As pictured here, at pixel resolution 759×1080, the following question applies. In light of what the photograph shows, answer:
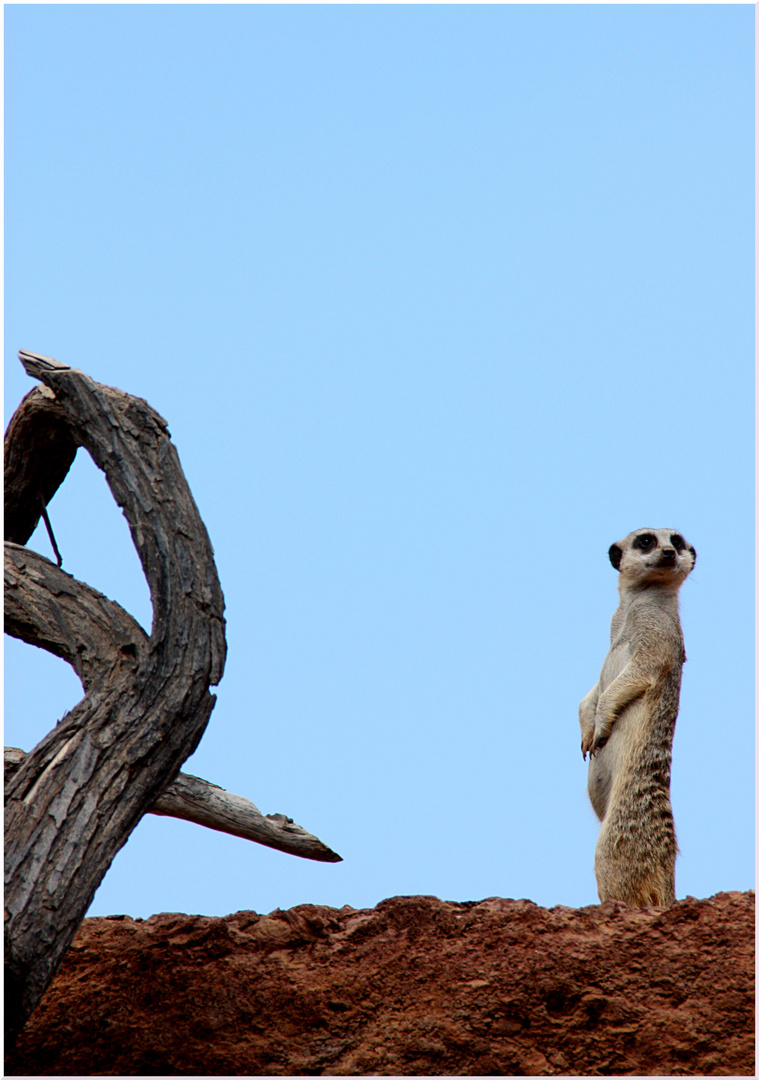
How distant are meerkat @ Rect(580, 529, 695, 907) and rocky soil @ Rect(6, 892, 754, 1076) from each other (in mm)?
755

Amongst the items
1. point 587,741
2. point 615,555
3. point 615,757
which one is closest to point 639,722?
point 615,757

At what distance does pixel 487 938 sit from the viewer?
13.8ft

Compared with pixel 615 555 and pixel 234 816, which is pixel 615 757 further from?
pixel 234 816

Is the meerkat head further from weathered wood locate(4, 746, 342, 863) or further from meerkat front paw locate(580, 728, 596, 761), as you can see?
weathered wood locate(4, 746, 342, 863)

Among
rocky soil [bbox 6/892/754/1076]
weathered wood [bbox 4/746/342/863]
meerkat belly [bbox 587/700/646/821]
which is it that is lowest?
rocky soil [bbox 6/892/754/1076]

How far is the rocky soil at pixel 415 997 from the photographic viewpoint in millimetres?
3588

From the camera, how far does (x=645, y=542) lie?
19.1 ft

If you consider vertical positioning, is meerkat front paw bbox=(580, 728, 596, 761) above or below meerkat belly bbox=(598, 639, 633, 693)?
below

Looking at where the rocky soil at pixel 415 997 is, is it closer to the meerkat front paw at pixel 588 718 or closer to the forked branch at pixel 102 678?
the forked branch at pixel 102 678

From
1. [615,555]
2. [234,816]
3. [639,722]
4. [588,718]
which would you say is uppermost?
[615,555]

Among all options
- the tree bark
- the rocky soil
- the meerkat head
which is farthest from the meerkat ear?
the tree bark

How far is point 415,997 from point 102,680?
1.66 m

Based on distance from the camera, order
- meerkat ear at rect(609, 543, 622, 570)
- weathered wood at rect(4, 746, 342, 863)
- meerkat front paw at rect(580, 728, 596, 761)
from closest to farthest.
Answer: weathered wood at rect(4, 746, 342, 863) < meerkat front paw at rect(580, 728, 596, 761) < meerkat ear at rect(609, 543, 622, 570)

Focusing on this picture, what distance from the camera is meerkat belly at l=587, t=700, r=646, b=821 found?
17.8 feet
